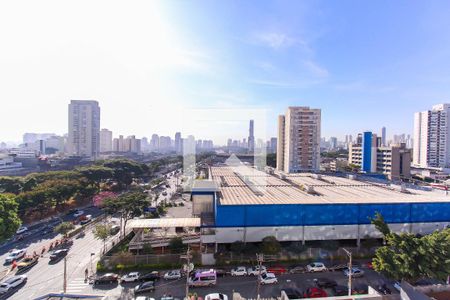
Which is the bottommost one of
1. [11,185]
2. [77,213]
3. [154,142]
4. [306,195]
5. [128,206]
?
[77,213]

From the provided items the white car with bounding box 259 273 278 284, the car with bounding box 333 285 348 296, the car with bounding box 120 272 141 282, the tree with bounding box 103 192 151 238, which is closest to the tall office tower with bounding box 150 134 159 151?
the tree with bounding box 103 192 151 238

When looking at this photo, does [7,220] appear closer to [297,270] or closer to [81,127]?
[297,270]

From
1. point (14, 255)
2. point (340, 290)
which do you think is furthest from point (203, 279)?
point (14, 255)

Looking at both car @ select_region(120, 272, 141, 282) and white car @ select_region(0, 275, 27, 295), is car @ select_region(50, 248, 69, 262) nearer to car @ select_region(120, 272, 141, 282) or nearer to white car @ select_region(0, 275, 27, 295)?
white car @ select_region(0, 275, 27, 295)

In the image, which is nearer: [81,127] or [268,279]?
[268,279]

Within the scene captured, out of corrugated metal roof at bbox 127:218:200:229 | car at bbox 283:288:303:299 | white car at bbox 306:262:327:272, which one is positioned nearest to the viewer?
car at bbox 283:288:303:299

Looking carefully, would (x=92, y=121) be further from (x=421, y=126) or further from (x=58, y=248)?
(x=421, y=126)
